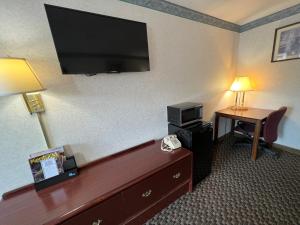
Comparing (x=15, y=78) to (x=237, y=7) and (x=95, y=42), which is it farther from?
(x=237, y=7)

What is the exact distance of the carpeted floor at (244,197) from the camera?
1.33 meters

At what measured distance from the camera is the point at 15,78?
830 millimetres

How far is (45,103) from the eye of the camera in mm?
1154

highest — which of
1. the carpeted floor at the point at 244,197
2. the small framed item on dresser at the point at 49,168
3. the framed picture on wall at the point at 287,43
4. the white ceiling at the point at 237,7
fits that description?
the white ceiling at the point at 237,7

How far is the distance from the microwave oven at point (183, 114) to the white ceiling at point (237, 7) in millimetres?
1305

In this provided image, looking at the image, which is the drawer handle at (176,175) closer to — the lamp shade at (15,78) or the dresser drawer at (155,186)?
the dresser drawer at (155,186)

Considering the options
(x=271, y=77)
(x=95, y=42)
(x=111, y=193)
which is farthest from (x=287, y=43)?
(x=111, y=193)

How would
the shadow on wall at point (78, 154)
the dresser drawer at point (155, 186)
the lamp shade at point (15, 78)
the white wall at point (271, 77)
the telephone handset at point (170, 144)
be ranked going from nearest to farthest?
1. the lamp shade at point (15, 78)
2. the dresser drawer at point (155, 186)
3. the shadow on wall at point (78, 154)
4. the telephone handset at point (170, 144)
5. the white wall at point (271, 77)

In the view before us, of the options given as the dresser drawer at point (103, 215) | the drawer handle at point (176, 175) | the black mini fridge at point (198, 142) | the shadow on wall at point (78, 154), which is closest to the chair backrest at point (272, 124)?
the black mini fridge at point (198, 142)

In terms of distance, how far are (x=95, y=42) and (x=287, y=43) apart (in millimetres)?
2807

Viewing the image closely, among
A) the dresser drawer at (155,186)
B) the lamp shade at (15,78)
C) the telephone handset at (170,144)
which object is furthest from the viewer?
the telephone handset at (170,144)

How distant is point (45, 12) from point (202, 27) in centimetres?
195

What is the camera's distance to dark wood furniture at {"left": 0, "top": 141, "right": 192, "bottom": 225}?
910mm

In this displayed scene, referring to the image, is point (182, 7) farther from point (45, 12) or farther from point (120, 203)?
point (120, 203)
